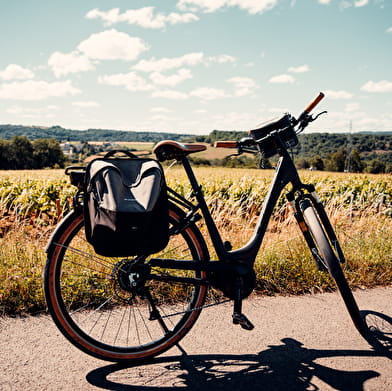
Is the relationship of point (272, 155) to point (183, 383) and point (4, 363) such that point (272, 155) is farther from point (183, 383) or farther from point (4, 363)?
point (4, 363)

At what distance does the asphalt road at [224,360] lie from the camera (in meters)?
2.14

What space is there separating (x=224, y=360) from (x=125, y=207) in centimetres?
119

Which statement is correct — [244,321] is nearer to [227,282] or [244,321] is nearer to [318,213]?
[227,282]

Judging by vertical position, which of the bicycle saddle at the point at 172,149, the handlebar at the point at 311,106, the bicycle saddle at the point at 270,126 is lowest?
the bicycle saddle at the point at 172,149

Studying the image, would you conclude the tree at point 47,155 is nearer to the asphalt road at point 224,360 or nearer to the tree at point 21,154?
the tree at point 21,154

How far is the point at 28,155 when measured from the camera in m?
49.4

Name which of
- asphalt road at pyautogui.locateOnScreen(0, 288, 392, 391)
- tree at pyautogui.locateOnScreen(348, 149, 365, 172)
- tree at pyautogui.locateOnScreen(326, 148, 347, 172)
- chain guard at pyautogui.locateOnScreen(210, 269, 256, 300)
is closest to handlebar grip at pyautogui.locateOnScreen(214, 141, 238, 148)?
chain guard at pyautogui.locateOnScreen(210, 269, 256, 300)

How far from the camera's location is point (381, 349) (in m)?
2.53

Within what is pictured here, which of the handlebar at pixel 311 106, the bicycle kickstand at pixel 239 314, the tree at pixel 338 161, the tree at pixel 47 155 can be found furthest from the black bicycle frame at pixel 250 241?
the tree at pixel 338 161

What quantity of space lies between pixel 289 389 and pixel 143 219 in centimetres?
127

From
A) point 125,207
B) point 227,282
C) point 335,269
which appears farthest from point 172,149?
point 335,269

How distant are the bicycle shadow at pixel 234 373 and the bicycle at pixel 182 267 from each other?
12 centimetres

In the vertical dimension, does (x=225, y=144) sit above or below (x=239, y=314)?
above

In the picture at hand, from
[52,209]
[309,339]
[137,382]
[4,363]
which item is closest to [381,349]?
[309,339]
